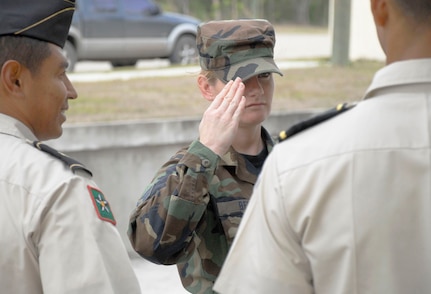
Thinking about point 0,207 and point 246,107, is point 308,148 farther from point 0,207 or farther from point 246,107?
point 246,107

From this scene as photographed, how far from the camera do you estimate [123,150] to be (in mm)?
6129

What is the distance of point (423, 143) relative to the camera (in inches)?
63.7

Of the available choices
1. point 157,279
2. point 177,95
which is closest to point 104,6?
point 177,95

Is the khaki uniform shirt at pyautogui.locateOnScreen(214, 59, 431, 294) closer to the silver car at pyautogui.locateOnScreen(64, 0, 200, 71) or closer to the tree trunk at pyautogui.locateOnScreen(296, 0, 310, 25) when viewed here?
the silver car at pyautogui.locateOnScreen(64, 0, 200, 71)

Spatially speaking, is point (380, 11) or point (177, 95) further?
point (177, 95)

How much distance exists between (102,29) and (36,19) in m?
12.1

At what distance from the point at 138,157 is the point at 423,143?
4.64m

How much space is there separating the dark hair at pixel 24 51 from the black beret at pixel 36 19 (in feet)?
0.05

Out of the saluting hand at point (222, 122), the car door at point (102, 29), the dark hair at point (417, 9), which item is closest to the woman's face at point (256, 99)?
the saluting hand at point (222, 122)

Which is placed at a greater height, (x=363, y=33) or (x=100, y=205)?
(x=100, y=205)

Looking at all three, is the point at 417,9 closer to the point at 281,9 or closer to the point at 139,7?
the point at 139,7

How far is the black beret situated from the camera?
81.8 inches

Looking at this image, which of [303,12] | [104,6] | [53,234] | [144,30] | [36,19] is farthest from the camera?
[303,12]

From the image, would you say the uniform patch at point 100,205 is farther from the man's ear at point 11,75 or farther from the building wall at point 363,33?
the building wall at point 363,33
